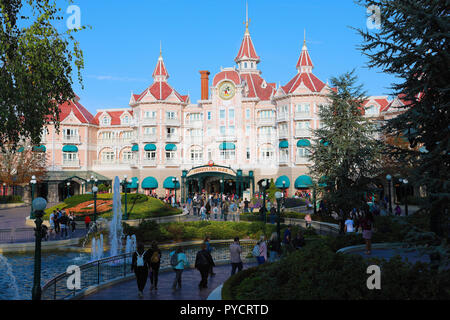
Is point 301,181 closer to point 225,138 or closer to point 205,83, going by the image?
point 225,138

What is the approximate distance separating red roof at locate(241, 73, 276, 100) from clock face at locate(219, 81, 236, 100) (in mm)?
2733

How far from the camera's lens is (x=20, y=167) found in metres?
53.3

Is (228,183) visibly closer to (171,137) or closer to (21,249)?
(171,137)

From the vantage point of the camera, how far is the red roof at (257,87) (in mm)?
61406

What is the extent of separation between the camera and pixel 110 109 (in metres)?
69.2

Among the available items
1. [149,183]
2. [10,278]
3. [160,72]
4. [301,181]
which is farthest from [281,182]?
[10,278]

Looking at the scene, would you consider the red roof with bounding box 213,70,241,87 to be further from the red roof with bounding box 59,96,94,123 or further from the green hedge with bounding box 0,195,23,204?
the green hedge with bounding box 0,195,23,204

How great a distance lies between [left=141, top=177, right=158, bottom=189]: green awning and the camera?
58.3 meters

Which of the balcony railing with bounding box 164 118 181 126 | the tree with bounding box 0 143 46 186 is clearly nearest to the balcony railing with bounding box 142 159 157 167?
the balcony railing with bounding box 164 118 181 126

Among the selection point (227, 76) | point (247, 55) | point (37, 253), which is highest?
point (247, 55)

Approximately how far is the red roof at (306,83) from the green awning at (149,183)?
22040 millimetres

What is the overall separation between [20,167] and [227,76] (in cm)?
3006

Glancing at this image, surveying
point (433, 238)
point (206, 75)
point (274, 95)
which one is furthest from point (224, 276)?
point (206, 75)
